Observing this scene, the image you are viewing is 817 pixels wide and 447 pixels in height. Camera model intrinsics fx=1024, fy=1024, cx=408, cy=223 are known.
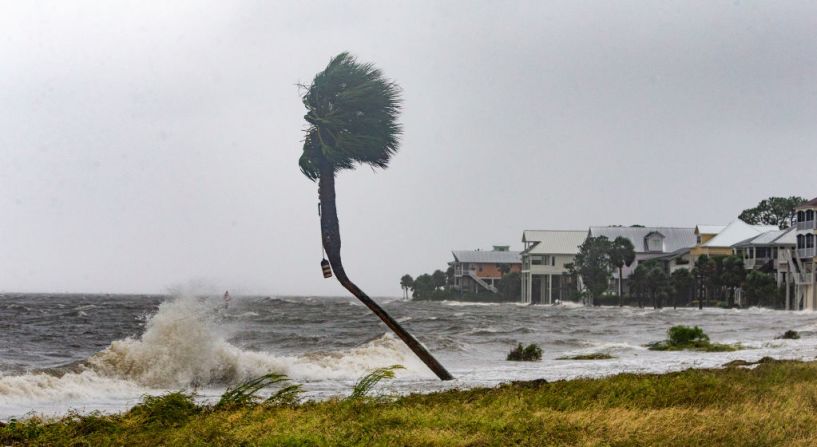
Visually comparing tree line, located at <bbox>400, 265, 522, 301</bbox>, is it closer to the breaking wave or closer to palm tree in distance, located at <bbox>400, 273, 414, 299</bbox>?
palm tree in distance, located at <bbox>400, 273, 414, 299</bbox>

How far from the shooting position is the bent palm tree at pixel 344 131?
73.1ft

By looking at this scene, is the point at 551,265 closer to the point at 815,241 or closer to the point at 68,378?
the point at 815,241

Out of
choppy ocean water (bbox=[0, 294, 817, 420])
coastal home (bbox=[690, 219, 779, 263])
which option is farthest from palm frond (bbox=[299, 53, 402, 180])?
coastal home (bbox=[690, 219, 779, 263])

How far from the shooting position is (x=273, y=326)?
64125 millimetres

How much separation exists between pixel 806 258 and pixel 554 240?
5979 cm

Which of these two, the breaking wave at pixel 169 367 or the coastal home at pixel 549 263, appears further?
the coastal home at pixel 549 263

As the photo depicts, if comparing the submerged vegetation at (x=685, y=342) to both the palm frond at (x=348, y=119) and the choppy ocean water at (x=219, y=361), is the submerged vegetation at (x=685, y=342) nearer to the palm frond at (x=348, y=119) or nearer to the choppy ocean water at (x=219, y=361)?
the choppy ocean water at (x=219, y=361)

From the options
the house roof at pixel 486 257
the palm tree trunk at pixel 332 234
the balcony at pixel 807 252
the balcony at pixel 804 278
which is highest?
the house roof at pixel 486 257

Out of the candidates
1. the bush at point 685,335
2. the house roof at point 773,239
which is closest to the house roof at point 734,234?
the house roof at point 773,239

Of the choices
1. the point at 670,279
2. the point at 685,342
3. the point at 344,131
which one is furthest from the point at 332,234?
the point at 670,279

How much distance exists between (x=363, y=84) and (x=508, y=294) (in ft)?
468

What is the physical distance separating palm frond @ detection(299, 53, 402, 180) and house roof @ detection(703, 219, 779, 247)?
107 meters

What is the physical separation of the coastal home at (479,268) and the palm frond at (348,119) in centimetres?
14618

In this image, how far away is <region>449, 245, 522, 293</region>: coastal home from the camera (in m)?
170
